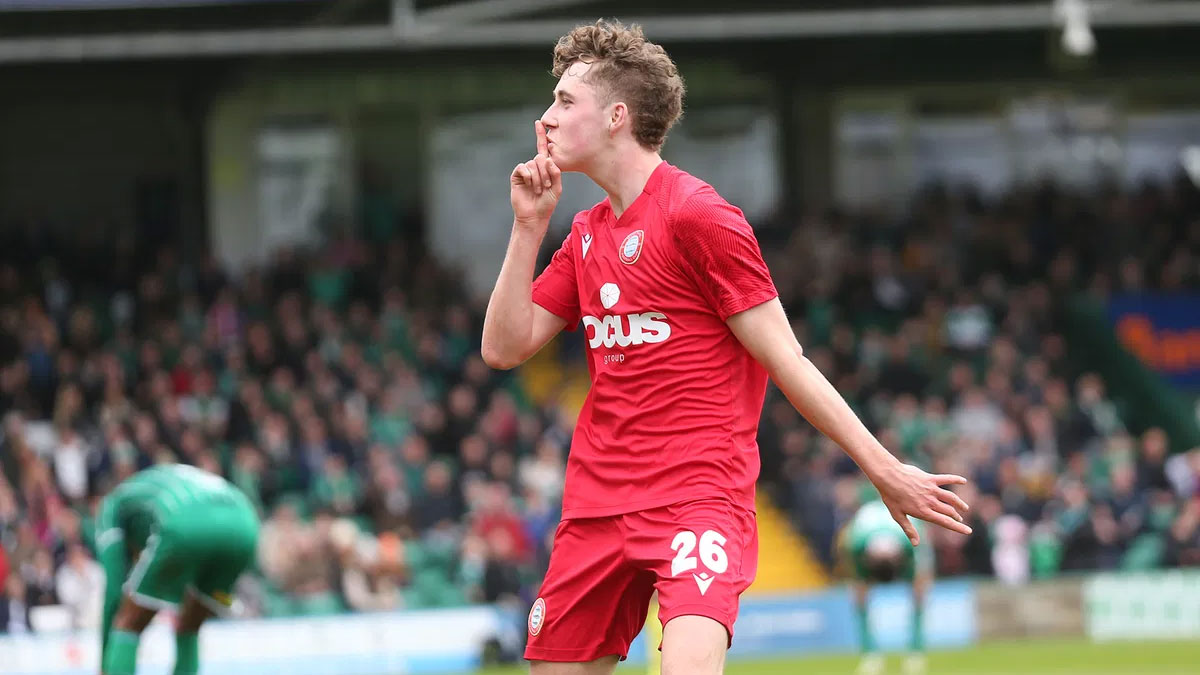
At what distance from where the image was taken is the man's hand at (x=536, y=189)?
507 cm

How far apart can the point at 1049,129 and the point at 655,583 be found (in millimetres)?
24105

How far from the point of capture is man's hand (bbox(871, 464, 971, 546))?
473cm

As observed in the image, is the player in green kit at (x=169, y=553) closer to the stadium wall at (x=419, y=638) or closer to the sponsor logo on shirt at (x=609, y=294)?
the sponsor logo on shirt at (x=609, y=294)

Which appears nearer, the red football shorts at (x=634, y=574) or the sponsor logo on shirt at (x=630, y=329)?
the red football shorts at (x=634, y=574)

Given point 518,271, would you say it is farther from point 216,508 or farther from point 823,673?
point 823,673

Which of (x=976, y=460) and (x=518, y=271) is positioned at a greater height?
(x=518, y=271)

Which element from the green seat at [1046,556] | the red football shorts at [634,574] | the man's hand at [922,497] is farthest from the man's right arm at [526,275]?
the green seat at [1046,556]

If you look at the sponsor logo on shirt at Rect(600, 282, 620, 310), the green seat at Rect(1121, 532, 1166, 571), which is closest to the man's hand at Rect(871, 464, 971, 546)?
the sponsor logo on shirt at Rect(600, 282, 620, 310)

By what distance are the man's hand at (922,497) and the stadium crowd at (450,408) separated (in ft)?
42.0

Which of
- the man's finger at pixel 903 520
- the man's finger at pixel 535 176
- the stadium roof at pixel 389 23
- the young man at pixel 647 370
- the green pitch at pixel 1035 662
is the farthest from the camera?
the stadium roof at pixel 389 23

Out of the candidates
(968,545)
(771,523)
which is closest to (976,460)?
(968,545)

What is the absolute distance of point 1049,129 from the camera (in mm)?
27844

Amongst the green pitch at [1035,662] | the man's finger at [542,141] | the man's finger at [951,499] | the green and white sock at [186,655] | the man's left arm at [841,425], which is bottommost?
the green pitch at [1035,662]

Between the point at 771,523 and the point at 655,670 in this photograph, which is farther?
the point at 771,523
